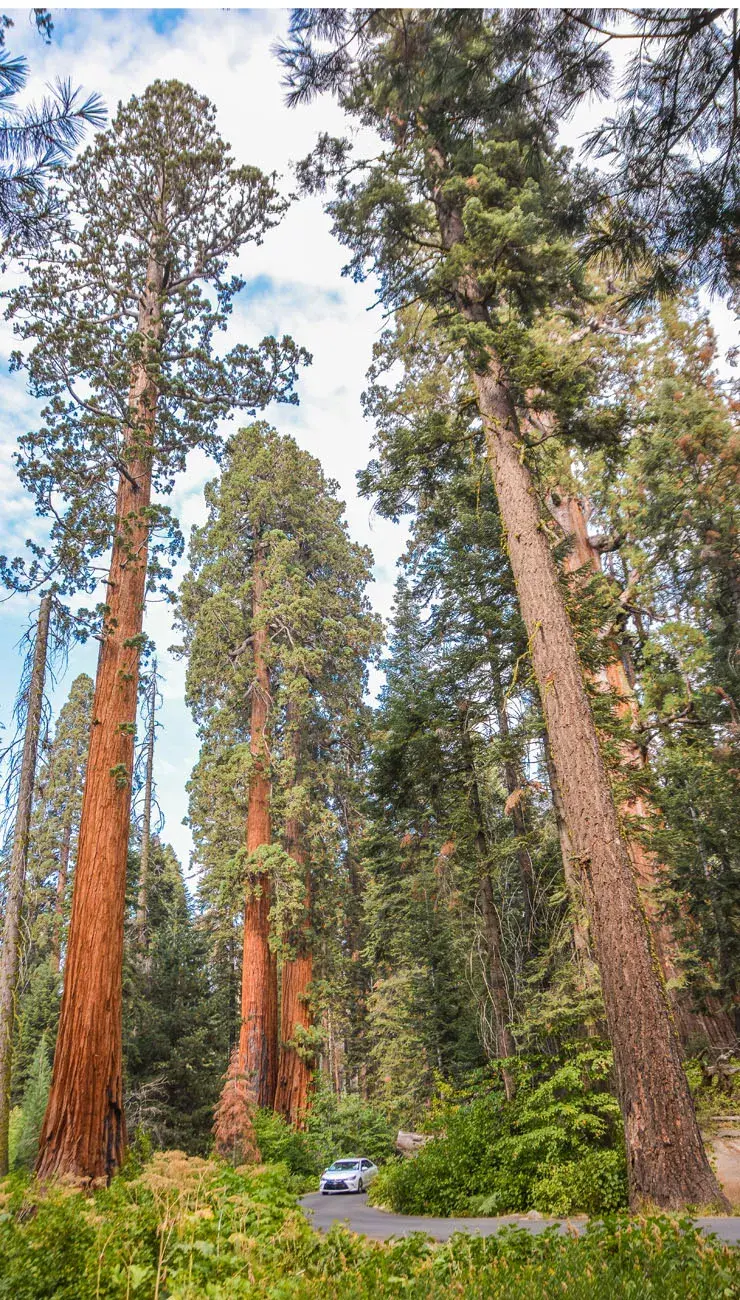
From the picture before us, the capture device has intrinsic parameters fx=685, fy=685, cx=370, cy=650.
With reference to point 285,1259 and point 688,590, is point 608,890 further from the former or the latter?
point 688,590

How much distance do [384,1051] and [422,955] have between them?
590 cm

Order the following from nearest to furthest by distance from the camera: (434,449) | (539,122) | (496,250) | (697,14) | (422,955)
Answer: (697,14)
(539,122)
(496,250)
(434,449)
(422,955)

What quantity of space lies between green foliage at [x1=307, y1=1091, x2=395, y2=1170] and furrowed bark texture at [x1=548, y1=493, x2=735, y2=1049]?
8399 mm

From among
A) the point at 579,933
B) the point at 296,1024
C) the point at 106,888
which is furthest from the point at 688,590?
the point at 106,888

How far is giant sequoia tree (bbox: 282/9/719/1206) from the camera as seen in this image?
511cm

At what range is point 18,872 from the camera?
855 centimetres

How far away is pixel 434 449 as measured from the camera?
930 centimetres

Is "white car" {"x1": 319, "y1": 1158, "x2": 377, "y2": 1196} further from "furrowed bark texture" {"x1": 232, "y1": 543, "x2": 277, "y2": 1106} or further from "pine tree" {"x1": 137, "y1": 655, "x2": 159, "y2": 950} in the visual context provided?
"pine tree" {"x1": 137, "y1": 655, "x2": 159, "y2": 950}

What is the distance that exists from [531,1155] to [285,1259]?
5.81 m

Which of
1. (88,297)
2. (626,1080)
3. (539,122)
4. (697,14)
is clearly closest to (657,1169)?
(626,1080)

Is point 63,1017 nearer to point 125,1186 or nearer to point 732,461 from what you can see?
point 125,1186

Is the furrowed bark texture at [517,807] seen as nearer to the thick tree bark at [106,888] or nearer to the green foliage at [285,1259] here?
the thick tree bark at [106,888]

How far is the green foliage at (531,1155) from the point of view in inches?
307

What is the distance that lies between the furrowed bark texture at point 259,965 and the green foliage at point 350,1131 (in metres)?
2.51
